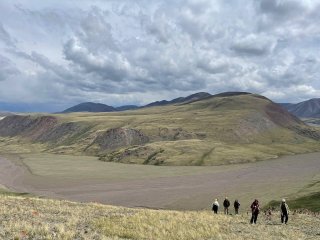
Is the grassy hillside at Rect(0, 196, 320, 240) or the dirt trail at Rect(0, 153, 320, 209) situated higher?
the grassy hillside at Rect(0, 196, 320, 240)

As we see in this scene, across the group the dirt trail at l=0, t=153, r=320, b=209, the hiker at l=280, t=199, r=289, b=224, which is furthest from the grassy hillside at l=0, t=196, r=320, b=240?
the dirt trail at l=0, t=153, r=320, b=209

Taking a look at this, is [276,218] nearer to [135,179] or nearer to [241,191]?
[241,191]

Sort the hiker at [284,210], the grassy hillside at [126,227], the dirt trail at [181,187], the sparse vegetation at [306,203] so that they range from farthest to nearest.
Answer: the dirt trail at [181,187] < the sparse vegetation at [306,203] < the hiker at [284,210] < the grassy hillside at [126,227]

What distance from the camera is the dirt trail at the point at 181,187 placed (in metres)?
86.2

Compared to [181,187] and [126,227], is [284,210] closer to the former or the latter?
[126,227]

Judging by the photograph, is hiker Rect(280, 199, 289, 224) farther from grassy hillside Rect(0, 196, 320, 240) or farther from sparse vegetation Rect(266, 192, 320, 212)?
sparse vegetation Rect(266, 192, 320, 212)

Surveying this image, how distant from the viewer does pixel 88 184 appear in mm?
116750

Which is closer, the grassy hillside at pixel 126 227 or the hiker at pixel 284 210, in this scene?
the grassy hillside at pixel 126 227

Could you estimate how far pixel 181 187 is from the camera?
105875mm

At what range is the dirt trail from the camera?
86206 millimetres

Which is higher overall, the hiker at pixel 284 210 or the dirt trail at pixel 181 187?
the hiker at pixel 284 210

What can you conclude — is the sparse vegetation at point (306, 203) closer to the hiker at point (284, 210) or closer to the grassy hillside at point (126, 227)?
the grassy hillside at point (126, 227)

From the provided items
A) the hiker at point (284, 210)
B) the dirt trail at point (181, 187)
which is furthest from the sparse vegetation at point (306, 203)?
the hiker at point (284, 210)

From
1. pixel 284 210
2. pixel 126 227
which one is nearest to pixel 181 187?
pixel 284 210
